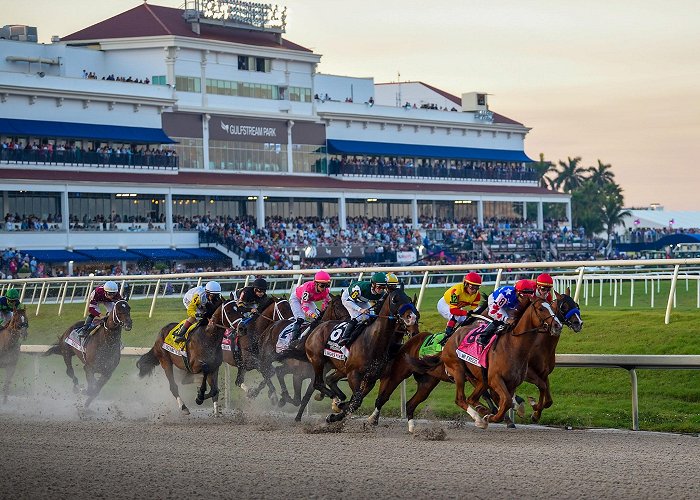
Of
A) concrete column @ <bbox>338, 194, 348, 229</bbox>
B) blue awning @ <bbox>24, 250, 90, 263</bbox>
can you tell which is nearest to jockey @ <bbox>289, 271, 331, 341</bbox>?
blue awning @ <bbox>24, 250, 90, 263</bbox>

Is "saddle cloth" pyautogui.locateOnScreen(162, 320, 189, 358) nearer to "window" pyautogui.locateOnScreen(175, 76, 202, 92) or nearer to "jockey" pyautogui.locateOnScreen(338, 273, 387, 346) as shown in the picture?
"jockey" pyautogui.locateOnScreen(338, 273, 387, 346)

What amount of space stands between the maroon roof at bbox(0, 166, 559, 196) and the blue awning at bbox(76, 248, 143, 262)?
349 centimetres

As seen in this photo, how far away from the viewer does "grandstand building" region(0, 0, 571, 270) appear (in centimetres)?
4822

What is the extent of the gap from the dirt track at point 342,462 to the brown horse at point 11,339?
13.9 feet

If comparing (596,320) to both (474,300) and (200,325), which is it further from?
(200,325)

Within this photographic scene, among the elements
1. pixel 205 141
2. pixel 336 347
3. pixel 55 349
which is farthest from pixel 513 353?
pixel 205 141

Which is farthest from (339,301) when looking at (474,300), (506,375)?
(506,375)

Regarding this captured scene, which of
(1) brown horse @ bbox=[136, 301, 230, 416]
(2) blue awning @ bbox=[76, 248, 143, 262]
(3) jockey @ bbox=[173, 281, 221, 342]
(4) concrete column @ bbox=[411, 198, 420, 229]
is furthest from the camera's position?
(4) concrete column @ bbox=[411, 198, 420, 229]

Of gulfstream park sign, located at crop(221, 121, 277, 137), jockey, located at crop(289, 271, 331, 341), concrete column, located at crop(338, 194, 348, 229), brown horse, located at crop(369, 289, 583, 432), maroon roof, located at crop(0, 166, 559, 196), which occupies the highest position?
gulfstream park sign, located at crop(221, 121, 277, 137)

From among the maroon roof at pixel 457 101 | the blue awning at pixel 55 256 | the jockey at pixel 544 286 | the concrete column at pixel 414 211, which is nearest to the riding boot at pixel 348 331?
the jockey at pixel 544 286

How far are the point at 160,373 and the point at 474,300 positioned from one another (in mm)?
6015

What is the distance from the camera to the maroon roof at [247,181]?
47875 millimetres

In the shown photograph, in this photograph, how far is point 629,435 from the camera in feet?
38.0

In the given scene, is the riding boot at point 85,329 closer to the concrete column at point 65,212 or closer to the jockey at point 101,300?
the jockey at point 101,300
